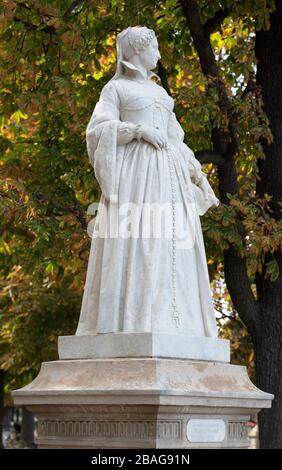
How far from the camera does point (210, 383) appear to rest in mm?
9117

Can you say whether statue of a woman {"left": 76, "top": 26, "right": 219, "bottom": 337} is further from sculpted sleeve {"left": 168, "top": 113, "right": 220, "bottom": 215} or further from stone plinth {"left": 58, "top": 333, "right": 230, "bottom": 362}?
stone plinth {"left": 58, "top": 333, "right": 230, "bottom": 362}

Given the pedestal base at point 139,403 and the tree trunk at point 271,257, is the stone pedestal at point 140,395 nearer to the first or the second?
the pedestal base at point 139,403

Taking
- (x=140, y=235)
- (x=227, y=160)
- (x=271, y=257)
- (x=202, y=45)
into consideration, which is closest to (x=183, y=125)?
(x=227, y=160)

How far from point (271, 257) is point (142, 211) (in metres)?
5.75

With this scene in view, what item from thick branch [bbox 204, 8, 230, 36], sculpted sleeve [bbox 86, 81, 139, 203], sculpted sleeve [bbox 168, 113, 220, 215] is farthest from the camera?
thick branch [bbox 204, 8, 230, 36]

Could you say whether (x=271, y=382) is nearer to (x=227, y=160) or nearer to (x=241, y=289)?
(x=241, y=289)

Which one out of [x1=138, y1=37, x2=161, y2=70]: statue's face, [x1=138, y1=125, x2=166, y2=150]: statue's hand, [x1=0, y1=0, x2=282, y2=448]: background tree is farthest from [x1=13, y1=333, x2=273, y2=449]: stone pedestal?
[x1=0, y1=0, x2=282, y2=448]: background tree

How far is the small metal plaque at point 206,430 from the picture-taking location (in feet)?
29.3

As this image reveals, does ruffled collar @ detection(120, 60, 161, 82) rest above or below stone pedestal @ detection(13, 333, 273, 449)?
above

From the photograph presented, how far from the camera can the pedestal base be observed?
8680 mm

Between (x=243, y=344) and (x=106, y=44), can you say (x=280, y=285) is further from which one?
(x=243, y=344)

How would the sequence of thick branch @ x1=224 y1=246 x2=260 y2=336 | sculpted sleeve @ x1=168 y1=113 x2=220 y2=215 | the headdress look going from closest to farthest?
the headdress < sculpted sleeve @ x1=168 y1=113 x2=220 y2=215 < thick branch @ x1=224 y1=246 x2=260 y2=336

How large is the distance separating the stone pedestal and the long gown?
0.69 ft

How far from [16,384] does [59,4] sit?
515 inches
